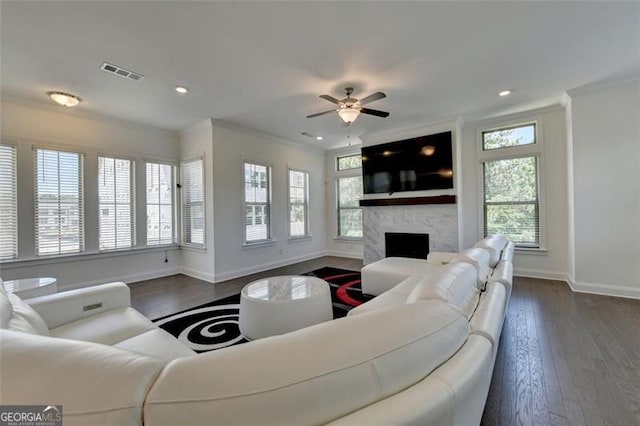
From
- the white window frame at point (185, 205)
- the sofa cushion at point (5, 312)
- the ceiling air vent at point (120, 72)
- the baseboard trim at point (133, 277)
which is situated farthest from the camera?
the white window frame at point (185, 205)

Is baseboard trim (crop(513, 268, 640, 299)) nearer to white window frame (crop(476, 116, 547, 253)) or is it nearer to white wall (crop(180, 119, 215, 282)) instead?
white window frame (crop(476, 116, 547, 253))

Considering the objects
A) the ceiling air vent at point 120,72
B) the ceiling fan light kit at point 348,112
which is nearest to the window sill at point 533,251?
the ceiling fan light kit at point 348,112

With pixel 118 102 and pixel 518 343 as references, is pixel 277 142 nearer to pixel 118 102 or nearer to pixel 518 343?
pixel 118 102

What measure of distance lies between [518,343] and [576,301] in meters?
1.77

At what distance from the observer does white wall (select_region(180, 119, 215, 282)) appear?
4.65 metres

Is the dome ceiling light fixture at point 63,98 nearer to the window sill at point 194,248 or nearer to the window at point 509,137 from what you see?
the window sill at point 194,248

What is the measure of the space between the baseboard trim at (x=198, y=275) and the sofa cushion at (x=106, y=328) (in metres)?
2.72

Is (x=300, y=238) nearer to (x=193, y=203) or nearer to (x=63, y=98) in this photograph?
(x=193, y=203)

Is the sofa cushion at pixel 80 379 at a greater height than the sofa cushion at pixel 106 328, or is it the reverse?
the sofa cushion at pixel 80 379

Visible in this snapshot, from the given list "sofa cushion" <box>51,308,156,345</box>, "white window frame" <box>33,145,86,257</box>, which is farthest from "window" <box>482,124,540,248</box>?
"white window frame" <box>33,145,86,257</box>

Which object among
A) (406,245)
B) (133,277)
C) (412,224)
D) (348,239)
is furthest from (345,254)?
(133,277)

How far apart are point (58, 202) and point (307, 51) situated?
4.21 metres

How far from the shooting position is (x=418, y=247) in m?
5.23

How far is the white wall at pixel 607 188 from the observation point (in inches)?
137
